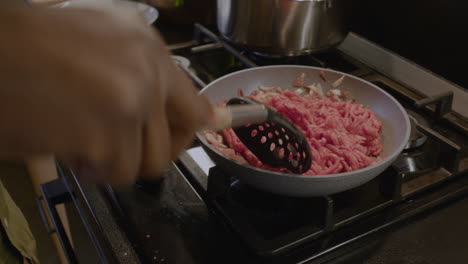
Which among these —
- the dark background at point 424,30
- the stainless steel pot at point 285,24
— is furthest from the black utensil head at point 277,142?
the dark background at point 424,30

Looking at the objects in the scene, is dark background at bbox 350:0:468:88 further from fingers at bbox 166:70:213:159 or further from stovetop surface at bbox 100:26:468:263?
fingers at bbox 166:70:213:159

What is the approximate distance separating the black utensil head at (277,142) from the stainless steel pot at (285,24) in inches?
13.9

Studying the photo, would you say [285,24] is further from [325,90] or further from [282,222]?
[282,222]

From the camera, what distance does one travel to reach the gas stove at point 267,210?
0.68 m

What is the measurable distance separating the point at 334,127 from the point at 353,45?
1.85ft

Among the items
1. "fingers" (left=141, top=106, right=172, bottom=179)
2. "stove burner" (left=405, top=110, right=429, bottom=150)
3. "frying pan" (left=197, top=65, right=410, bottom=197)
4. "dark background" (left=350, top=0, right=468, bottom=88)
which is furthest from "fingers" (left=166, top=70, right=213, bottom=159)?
"dark background" (left=350, top=0, right=468, bottom=88)

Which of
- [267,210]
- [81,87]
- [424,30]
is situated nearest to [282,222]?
[267,210]

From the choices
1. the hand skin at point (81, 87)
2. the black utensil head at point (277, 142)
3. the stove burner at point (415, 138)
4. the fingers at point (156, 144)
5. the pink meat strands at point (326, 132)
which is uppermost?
the hand skin at point (81, 87)

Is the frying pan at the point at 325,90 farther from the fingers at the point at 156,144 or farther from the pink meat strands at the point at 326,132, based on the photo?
the fingers at the point at 156,144

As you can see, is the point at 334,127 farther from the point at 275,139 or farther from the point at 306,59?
the point at 306,59

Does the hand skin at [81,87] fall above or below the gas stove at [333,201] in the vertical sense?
above

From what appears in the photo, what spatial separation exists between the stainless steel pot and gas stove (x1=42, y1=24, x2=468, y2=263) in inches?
11.1

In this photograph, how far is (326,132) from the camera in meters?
0.82

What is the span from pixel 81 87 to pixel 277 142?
432 mm
